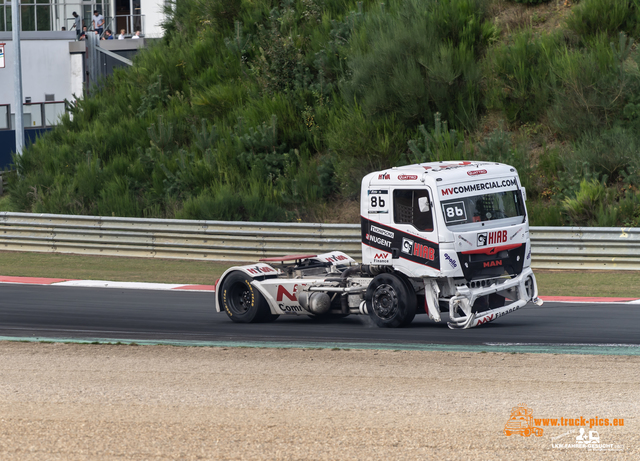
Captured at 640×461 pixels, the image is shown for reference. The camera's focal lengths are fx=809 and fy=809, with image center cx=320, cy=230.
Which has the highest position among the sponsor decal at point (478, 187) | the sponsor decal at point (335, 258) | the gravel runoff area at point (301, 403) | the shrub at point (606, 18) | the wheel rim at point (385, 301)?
the shrub at point (606, 18)

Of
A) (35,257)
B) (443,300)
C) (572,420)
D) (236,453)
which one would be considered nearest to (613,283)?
(443,300)

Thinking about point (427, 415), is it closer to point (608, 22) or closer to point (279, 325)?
point (279, 325)

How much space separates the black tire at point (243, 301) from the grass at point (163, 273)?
4.41 m

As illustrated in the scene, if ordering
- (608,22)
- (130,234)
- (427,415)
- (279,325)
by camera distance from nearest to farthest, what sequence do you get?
(427,415) < (279,325) < (130,234) < (608,22)

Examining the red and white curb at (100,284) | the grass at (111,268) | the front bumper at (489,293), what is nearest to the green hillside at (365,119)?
the grass at (111,268)

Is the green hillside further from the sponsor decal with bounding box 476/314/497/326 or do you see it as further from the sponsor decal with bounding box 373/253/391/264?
the sponsor decal with bounding box 373/253/391/264

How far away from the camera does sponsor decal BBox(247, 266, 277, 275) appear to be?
11.9m

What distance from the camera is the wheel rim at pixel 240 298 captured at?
11945mm

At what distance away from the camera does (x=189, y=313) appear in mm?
12641

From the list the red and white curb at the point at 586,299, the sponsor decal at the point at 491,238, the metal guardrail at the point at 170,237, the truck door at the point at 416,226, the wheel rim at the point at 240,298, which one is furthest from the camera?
the metal guardrail at the point at 170,237

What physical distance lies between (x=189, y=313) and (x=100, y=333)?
1885 mm

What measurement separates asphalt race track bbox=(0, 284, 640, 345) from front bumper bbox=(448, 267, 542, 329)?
0.56 feet

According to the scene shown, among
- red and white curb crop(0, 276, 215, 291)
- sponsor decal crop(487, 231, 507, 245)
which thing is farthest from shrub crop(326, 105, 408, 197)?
sponsor decal crop(487, 231, 507, 245)

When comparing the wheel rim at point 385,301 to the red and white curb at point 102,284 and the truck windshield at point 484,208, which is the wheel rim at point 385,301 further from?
the red and white curb at point 102,284
